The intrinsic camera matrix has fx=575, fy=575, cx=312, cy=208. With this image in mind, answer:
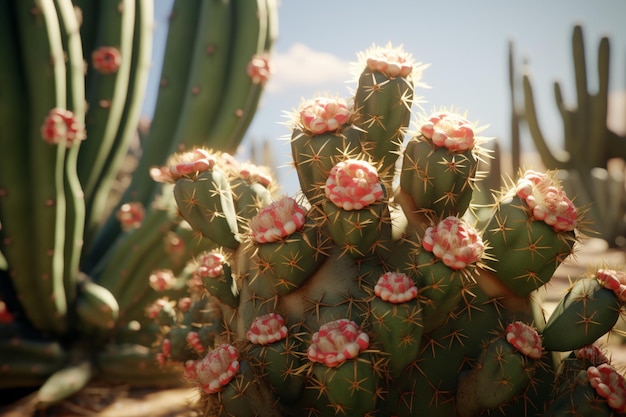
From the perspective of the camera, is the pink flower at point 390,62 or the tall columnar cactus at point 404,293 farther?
the pink flower at point 390,62

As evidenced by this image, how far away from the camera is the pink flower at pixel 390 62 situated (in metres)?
1.40

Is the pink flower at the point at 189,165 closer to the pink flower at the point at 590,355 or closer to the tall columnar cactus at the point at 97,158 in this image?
the pink flower at the point at 590,355

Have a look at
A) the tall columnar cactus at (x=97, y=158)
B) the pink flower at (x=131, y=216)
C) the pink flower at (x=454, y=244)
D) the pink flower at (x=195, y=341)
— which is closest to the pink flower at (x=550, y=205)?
the pink flower at (x=454, y=244)

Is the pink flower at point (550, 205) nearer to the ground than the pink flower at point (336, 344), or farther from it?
farther from it

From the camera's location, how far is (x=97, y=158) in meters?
3.14

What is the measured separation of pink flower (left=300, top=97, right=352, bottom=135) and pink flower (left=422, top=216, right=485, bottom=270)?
344 mm

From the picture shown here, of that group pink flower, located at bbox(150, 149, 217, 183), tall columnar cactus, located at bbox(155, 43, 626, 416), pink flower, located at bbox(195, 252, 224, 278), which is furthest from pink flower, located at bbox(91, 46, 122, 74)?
tall columnar cactus, located at bbox(155, 43, 626, 416)

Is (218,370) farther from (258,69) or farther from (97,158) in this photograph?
(258,69)

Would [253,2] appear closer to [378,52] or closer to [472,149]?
[378,52]

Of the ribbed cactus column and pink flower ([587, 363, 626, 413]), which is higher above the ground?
the ribbed cactus column

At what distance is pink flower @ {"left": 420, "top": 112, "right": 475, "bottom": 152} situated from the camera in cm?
128

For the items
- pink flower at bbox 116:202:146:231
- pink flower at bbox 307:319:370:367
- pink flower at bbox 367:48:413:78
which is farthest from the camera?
pink flower at bbox 116:202:146:231

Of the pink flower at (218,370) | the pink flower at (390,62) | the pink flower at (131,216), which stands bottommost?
the pink flower at (131,216)

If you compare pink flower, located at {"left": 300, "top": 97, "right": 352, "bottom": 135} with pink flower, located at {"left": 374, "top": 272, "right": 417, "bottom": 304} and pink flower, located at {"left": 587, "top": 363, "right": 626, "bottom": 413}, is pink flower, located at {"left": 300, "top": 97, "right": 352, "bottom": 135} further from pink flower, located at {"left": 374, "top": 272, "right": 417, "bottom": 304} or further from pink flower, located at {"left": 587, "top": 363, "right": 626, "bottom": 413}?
pink flower, located at {"left": 587, "top": 363, "right": 626, "bottom": 413}
